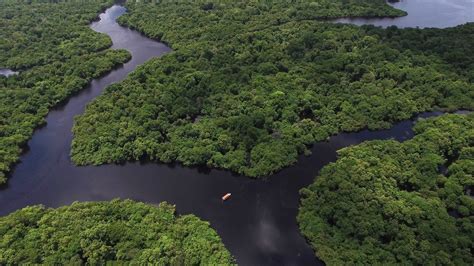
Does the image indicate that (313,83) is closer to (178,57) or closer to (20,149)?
(178,57)

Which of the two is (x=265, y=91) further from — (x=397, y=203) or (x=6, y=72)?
(x=6, y=72)

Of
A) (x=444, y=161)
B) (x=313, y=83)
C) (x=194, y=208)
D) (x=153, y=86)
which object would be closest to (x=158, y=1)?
(x=153, y=86)

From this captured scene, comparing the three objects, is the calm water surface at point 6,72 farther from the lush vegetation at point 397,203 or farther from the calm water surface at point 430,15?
the calm water surface at point 430,15

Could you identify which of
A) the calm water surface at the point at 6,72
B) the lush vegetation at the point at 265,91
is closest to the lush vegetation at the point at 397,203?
the lush vegetation at the point at 265,91

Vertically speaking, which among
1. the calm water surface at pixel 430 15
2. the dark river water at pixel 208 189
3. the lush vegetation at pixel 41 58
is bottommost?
the dark river water at pixel 208 189

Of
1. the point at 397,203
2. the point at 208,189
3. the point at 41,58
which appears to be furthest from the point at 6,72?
the point at 397,203

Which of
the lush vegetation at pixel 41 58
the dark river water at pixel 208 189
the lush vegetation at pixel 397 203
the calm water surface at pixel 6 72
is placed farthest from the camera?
the calm water surface at pixel 6 72

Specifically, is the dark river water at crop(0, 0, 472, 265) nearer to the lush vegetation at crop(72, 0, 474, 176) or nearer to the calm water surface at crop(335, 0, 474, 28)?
the lush vegetation at crop(72, 0, 474, 176)

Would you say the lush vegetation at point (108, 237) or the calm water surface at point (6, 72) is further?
the calm water surface at point (6, 72)
